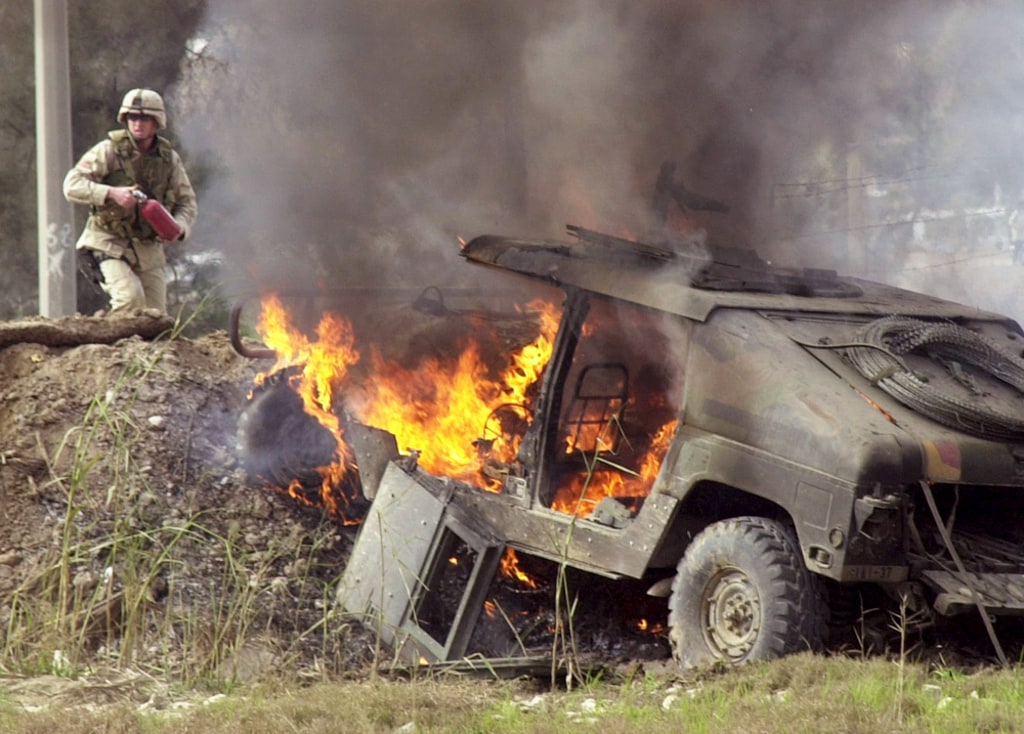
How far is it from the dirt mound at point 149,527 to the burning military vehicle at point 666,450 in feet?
1.01

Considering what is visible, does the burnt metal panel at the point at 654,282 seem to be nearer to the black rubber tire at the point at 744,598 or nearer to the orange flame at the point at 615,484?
the orange flame at the point at 615,484

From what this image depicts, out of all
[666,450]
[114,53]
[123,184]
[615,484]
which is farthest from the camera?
[114,53]

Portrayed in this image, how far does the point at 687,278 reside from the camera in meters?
6.96

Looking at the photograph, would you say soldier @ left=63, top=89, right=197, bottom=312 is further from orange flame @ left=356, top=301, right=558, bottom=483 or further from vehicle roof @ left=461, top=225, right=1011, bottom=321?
vehicle roof @ left=461, top=225, right=1011, bottom=321

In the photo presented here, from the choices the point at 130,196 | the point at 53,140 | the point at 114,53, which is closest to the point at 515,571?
the point at 130,196

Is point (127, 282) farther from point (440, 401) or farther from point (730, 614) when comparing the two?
point (730, 614)

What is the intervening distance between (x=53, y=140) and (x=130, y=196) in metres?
2.89

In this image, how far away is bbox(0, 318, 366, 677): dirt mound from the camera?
6316 mm

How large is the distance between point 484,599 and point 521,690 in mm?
797

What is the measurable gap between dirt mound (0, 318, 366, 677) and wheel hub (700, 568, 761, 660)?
1619mm

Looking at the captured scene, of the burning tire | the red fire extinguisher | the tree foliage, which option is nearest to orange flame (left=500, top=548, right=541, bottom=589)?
the burning tire

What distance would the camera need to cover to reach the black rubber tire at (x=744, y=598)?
235 inches

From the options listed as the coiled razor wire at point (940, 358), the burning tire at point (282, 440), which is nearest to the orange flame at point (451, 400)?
the burning tire at point (282, 440)

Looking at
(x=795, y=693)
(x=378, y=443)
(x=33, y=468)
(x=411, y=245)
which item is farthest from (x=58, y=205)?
(x=795, y=693)
